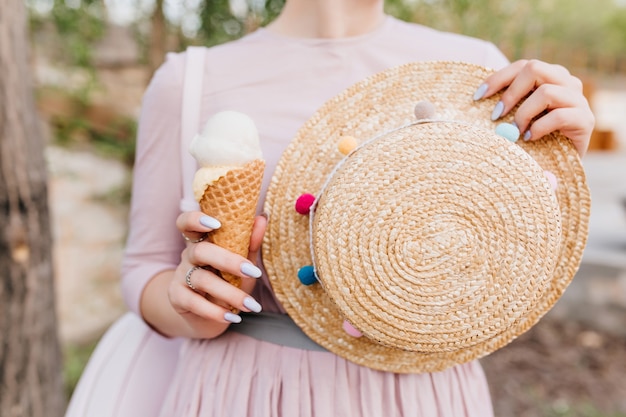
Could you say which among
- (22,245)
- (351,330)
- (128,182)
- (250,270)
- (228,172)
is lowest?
(128,182)

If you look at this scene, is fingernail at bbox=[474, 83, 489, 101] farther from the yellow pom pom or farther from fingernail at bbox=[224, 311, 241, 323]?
fingernail at bbox=[224, 311, 241, 323]

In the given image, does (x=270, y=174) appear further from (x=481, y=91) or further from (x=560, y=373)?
(x=560, y=373)

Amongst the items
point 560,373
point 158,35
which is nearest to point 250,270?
point 158,35

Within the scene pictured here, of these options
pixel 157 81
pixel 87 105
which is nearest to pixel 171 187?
pixel 157 81

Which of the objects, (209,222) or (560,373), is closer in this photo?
(209,222)

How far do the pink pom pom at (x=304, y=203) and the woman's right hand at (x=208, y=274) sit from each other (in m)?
0.06

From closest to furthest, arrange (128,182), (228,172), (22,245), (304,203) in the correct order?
(228,172) < (304,203) < (22,245) < (128,182)

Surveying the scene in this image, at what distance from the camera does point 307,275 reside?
96 cm

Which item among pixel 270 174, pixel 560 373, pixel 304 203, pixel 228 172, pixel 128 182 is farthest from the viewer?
pixel 128 182

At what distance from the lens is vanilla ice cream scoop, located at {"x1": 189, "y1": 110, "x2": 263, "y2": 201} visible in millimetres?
849

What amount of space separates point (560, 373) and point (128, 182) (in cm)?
312

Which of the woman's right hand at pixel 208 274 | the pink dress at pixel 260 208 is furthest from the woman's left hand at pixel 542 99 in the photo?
the woman's right hand at pixel 208 274

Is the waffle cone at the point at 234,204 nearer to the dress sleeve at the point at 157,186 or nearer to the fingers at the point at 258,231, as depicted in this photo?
the fingers at the point at 258,231

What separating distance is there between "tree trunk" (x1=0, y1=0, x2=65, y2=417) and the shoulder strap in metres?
0.90
